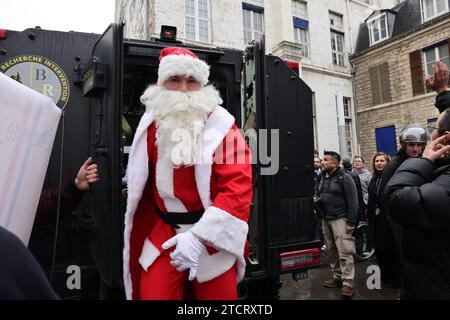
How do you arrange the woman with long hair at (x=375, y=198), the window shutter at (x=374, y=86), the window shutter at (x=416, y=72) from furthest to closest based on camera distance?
the window shutter at (x=374, y=86)
the window shutter at (x=416, y=72)
the woman with long hair at (x=375, y=198)

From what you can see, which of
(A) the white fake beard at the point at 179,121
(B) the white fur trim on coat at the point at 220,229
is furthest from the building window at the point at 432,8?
(B) the white fur trim on coat at the point at 220,229

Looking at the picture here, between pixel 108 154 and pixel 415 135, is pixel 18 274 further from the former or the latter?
pixel 415 135

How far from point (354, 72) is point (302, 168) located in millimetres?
16701

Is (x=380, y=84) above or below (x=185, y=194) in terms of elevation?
above

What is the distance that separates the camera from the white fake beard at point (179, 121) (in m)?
1.78

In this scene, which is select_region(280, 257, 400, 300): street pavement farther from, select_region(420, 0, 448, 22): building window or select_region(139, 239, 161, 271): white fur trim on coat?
select_region(420, 0, 448, 22): building window

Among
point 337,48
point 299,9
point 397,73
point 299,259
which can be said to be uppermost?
point 299,9

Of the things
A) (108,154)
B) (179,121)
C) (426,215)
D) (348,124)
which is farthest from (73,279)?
(348,124)

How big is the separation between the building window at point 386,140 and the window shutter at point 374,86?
1492 millimetres

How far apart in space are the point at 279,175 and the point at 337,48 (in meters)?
17.1

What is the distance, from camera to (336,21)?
17781 mm

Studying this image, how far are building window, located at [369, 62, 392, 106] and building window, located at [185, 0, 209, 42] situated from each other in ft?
29.4

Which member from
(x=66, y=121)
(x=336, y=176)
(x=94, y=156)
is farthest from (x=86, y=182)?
(x=336, y=176)

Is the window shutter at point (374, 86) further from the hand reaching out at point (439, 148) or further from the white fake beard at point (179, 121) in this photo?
the white fake beard at point (179, 121)
